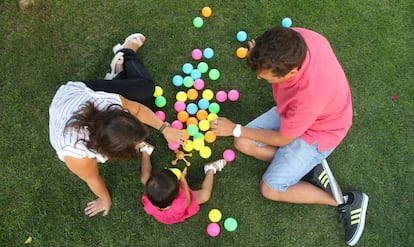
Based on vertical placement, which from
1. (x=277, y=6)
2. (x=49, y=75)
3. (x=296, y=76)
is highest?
(x=296, y=76)

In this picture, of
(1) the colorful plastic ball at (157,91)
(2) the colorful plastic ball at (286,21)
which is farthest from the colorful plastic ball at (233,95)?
(2) the colorful plastic ball at (286,21)

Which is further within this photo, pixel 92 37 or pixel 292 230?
pixel 92 37

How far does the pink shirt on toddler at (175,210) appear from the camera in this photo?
2680 mm

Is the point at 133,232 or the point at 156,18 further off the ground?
the point at 156,18

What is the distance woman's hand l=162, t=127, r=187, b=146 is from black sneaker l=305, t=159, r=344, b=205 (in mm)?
1035

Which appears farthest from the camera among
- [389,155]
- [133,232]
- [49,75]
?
[49,75]

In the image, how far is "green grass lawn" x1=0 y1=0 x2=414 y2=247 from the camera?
305 cm

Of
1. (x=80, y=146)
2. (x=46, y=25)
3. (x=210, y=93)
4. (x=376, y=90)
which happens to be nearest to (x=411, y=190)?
(x=376, y=90)

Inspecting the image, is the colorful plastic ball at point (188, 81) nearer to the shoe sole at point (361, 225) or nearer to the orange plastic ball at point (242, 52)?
the orange plastic ball at point (242, 52)

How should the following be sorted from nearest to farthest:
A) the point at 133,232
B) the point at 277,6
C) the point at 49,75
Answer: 1. the point at 133,232
2. the point at 49,75
3. the point at 277,6

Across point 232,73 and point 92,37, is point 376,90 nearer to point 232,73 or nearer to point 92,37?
point 232,73

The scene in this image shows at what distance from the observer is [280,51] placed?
2230 mm

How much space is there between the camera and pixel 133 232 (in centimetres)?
304

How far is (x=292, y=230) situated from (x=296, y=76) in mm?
1287
